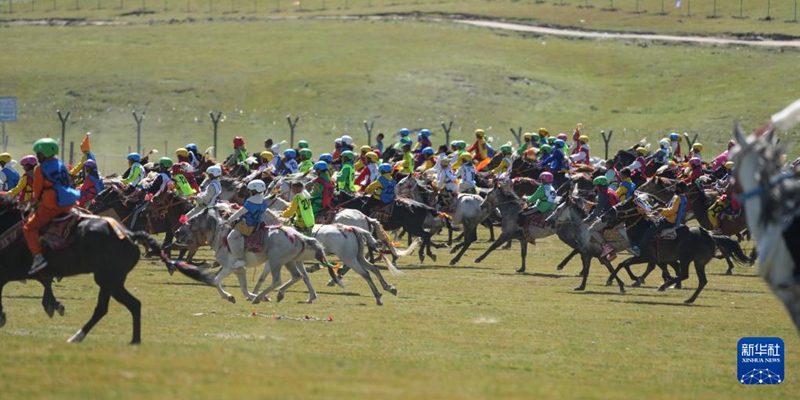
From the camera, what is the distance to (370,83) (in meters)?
96.8

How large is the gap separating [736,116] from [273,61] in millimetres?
34286

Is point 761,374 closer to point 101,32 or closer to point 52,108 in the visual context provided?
point 52,108

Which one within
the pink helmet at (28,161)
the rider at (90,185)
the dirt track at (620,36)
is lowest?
the rider at (90,185)

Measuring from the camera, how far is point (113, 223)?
21062 millimetres

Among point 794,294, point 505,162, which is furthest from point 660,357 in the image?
point 505,162

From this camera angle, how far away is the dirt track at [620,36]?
106m

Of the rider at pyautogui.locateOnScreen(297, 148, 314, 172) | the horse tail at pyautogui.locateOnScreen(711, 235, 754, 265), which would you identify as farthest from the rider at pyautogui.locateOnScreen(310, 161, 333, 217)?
the horse tail at pyautogui.locateOnScreen(711, 235, 754, 265)

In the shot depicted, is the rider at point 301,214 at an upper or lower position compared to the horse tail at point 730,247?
upper

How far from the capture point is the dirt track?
106m

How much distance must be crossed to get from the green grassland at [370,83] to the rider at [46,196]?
171 ft

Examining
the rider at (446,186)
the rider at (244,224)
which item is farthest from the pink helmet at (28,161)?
the rider at (446,186)

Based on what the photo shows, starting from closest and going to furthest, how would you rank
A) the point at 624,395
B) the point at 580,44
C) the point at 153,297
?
the point at 624,395, the point at 153,297, the point at 580,44

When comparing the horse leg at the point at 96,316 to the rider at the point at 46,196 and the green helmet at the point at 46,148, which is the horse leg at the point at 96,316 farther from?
the green helmet at the point at 46,148

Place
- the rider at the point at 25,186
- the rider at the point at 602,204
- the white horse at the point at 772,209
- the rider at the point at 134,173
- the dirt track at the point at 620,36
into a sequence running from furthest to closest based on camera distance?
1. the dirt track at the point at 620,36
2. the rider at the point at 134,173
3. the rider at the point at 602,204
4. the rider at the point at 25,186
5. the white horse at the point at 772,209
